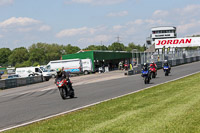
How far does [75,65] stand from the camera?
51000 millimetres

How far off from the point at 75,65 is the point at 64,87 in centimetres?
Answer: 3616

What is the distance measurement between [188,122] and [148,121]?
88 centimetres

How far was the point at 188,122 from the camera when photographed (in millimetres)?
6801

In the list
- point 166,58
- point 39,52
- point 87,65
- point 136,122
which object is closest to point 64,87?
point 136,122

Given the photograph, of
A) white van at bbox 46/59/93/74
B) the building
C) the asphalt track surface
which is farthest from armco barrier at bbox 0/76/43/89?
the building

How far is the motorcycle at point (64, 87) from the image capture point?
1464cm

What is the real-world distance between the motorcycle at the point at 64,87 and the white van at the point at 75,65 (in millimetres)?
35426

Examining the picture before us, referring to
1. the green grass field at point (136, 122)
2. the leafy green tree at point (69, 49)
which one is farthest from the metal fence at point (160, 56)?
the leafy green tree at point (69, 49)

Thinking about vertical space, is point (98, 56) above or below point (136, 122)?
above

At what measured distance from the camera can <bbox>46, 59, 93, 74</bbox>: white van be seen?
167ft

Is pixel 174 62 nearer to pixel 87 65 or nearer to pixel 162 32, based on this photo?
pixel 87 65

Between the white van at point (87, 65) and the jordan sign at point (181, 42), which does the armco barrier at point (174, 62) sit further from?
the white van at point (87, 65)

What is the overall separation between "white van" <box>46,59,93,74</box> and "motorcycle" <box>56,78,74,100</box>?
116 feet

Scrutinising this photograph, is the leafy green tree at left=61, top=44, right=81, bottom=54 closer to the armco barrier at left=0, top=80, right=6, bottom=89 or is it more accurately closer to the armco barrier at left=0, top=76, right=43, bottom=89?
the armco barrier at left=0, top=76, right=43, bottom=89
